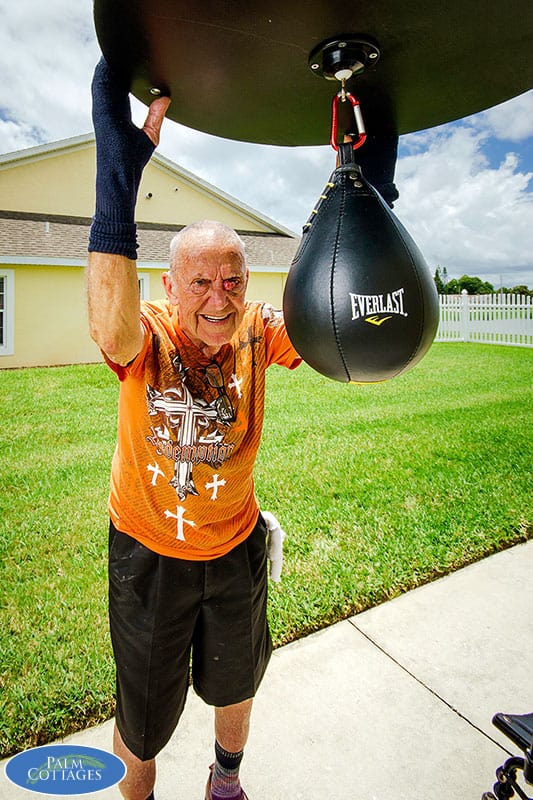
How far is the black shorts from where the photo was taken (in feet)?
5.34

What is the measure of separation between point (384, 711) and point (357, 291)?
1903mm

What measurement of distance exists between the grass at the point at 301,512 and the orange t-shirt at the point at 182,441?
1.14 m

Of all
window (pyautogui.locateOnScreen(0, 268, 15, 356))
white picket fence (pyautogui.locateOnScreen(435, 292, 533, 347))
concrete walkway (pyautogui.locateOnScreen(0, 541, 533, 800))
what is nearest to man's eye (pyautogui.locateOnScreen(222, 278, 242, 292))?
concrete walkway (pyautogui.locateOnScreen(0, 541, 533, 800))

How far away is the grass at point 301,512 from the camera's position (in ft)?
8.08

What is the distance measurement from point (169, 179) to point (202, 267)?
52.1 ft

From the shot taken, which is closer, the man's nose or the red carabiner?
the red carabiner

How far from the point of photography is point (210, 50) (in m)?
1.10

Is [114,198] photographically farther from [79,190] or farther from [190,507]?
[79,190]

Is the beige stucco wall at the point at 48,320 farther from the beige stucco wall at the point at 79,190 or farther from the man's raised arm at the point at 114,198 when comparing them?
the man's raised arm at the point at 114,198

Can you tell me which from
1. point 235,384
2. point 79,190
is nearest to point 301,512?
point 235,384

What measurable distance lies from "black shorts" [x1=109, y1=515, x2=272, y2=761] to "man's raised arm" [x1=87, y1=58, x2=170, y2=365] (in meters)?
0.81

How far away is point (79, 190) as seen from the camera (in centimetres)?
1502

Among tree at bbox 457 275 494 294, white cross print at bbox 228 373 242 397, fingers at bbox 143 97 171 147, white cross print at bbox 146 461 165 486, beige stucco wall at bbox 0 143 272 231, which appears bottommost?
white cross print at bbox 146 461 165 486

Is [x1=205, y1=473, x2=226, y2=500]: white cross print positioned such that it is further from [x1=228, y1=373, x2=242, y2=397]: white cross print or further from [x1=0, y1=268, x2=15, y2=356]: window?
[x1=0, y1=268, x2=15, y2=356]: window
